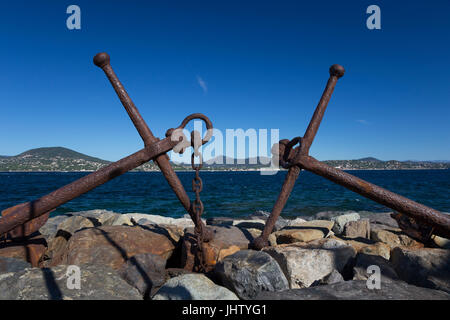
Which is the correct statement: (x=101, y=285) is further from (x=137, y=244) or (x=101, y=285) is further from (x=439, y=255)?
(x=439, y=255)

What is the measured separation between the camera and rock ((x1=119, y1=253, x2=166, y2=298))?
2566 millimetres

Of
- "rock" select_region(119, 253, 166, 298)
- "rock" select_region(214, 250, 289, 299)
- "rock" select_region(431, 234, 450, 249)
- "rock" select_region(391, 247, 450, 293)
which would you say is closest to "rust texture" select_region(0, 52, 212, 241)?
"rock" select_region(214, 250, 289, 299)

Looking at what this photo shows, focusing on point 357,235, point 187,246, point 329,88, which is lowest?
point 357,235

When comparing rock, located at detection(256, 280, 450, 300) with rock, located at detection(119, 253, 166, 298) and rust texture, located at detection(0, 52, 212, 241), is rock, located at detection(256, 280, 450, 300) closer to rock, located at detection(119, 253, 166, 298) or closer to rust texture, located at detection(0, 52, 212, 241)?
rust texture, located at detection(0, 52, 212, 241)

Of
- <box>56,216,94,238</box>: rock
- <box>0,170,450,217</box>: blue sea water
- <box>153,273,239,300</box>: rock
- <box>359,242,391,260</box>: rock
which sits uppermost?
<box>56,216,94,238</box>: rock

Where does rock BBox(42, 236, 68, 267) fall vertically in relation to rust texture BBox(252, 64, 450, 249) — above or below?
below

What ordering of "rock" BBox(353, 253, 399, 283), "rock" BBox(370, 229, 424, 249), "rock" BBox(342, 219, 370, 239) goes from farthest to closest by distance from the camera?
"rock" BBox(342, 219, 370, 239) < "rock" BBox(370, 229, 424, 249) < "rock" BBox(353, 253, 399, 283)

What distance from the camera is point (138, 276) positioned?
264cm

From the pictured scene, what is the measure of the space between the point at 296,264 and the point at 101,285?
185 cm

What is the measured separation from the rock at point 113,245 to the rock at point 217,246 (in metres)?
0.31

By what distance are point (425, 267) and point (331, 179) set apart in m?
1.18

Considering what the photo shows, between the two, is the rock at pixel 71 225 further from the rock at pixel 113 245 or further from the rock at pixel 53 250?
the rock at pixel 113 245

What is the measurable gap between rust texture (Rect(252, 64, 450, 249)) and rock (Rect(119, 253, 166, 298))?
121 cm
